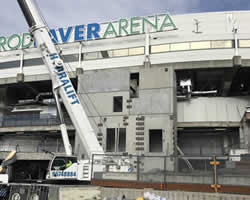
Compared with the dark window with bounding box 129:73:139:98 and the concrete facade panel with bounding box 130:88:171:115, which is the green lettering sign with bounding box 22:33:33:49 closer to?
the dark window with bounding box 129:73:139:98

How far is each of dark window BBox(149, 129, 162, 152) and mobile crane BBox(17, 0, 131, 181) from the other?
247 inches

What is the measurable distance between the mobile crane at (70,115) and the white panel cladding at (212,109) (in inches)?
487

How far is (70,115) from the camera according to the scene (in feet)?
67.5

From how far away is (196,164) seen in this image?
1414cm

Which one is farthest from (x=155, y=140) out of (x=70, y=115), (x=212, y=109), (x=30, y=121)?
(x=30, y=121)

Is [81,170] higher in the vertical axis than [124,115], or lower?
lower

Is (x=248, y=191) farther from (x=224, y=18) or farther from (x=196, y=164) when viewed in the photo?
(x=224, y=18)

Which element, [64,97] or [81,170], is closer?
[81,170]

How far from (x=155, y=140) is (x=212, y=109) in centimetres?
828

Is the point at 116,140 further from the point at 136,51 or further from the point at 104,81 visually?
the point at 136,51

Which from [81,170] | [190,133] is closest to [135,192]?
[81,170]

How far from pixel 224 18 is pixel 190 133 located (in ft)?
41.0

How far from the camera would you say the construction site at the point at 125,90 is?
2162cm

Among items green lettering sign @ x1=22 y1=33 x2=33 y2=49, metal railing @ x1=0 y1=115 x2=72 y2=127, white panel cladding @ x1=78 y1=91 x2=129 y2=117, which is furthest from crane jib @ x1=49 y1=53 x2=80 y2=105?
green lettering sign @ x1=22 y1=33 x2=33 y2=49
